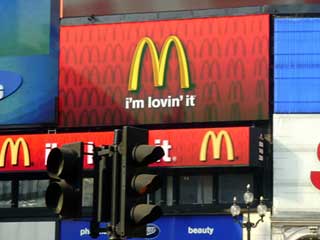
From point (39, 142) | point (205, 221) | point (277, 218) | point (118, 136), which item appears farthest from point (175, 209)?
point (118, 136)

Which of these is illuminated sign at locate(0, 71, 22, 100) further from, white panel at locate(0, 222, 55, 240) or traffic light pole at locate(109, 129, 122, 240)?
traffic light pole at locate(109, 129, 122, 240)

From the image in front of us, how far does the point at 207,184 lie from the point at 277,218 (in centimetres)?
327

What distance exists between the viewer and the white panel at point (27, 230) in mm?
31375

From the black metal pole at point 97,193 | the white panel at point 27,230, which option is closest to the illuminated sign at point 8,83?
the white panel at point 27,230

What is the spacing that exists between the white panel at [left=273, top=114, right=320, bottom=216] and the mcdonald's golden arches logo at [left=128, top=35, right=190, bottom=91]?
4.35 metres

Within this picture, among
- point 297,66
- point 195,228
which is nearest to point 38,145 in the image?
point 195,228

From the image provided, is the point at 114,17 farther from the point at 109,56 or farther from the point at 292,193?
the point at 292,193

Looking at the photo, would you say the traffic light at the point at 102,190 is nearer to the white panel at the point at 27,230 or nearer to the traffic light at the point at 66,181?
the traffic light at the point at 66,181

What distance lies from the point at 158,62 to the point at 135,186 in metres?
25.6

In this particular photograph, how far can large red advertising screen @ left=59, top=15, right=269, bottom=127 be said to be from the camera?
98.6ft

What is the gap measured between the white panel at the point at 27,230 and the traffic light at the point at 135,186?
26.3 m

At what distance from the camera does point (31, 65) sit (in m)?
32.7

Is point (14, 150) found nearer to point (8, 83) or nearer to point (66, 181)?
point (8, 83)

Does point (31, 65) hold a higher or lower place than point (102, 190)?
higher
